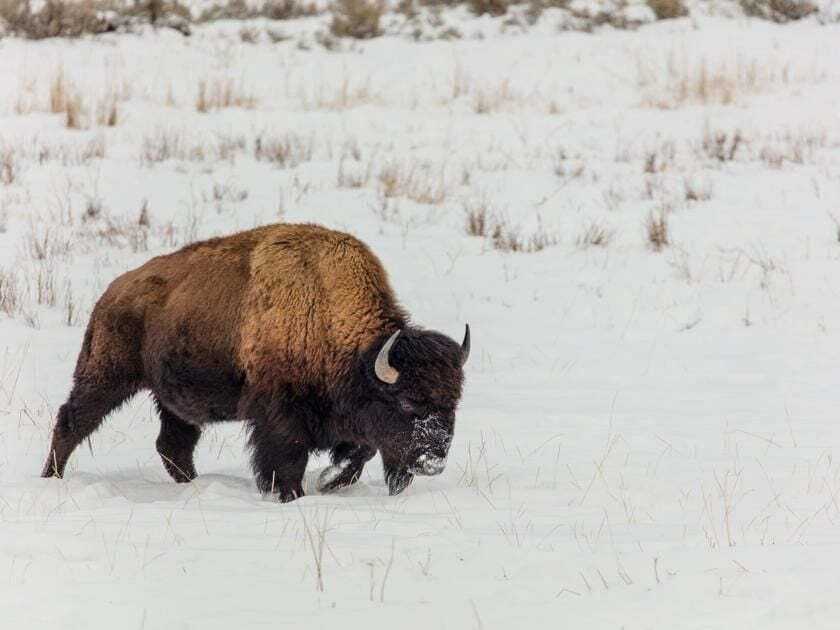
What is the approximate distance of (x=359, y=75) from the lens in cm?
1703

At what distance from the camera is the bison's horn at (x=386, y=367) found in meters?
5.47

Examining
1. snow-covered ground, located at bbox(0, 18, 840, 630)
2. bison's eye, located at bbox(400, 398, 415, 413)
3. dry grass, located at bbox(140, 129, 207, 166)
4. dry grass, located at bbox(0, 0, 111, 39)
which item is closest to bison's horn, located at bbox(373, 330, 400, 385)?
Answer: bison's eye, located at bbox(400, 398, 415, 413)

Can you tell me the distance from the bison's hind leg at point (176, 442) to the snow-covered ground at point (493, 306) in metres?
0.16

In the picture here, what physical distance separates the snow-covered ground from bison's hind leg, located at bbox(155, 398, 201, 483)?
16 cm

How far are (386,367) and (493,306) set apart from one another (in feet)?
14.0

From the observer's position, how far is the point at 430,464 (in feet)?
17.6

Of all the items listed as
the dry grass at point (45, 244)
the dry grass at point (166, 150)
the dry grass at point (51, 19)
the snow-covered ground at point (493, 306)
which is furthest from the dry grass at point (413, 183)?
the dry grass at point (51, 19)

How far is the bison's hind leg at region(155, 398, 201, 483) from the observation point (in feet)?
21.2

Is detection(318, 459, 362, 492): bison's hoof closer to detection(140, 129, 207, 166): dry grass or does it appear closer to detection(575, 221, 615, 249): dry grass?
detection(575, 221, 615, 249): dry grass

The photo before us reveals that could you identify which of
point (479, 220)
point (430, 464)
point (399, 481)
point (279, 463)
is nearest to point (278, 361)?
point (279, 463)

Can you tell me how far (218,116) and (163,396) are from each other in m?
8.80

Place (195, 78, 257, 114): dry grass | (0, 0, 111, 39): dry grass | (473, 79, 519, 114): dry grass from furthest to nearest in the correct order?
(0, 0, 111, 39): dry grass, (473, 79, 519, 114): dry grass, (195, 78, 257, 114): dry grass

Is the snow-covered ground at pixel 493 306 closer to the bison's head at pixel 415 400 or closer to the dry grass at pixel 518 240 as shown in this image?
the dry grass at pixel 518 240

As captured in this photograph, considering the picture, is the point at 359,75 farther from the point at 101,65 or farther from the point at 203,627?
the point at 203,627
